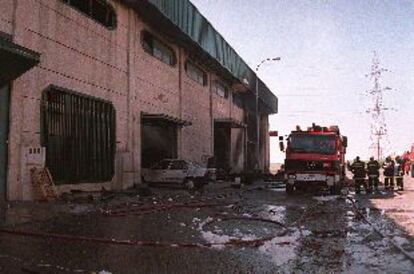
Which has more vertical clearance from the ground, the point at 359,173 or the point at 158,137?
the point at 158,137

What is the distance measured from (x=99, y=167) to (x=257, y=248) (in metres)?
11.7

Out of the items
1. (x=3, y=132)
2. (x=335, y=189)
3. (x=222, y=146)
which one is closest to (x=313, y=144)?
(x=335, y=189)

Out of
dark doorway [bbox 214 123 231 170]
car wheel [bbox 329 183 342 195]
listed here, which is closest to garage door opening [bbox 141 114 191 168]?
car wheel [bbox 329 183 342 195]

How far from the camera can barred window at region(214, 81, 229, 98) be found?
3535cm

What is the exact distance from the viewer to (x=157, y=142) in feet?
80.1

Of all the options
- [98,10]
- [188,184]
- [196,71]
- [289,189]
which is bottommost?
[289,189]

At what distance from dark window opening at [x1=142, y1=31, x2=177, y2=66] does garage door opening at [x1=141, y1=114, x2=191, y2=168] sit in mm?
3318

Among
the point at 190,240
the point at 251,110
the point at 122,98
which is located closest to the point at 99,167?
the point at 122,98

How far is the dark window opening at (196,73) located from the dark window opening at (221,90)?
2.83 m

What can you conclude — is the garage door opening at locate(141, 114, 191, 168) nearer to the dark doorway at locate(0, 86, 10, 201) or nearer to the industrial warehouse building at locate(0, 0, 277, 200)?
the industrial warehouse building at locate(0, 0, 277, 200)

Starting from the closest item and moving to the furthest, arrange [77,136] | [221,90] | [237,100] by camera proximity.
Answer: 1. [77,136]
2. [221,90]
3. [237,100]

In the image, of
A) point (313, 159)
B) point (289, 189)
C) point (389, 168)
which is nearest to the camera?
point (313, 159)

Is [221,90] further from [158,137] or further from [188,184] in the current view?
[188,184]

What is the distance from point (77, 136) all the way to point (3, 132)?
3411mm
